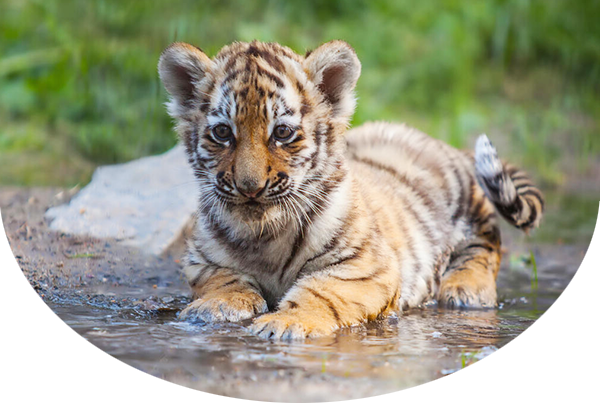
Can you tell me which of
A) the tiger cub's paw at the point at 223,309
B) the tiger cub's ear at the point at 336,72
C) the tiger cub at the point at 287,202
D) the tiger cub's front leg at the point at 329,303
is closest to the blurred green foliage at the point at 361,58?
the tiger cub at the point at 287,202

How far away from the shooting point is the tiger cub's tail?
470 centimetres

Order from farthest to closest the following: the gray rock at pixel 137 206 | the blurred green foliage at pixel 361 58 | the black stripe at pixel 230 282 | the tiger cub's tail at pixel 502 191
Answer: the blurred green foliage at pixel 361 58
the gray rock at pixel 137 206
the tiger cub's tail at pixel 502 191
the black stripe at pixel 230 282

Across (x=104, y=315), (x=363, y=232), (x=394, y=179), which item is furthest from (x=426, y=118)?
(x=104, y=315)

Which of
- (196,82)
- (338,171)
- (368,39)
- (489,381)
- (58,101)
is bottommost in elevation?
(489,381)

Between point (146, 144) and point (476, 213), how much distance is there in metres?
3.86

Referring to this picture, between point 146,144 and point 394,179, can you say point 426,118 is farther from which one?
point 394,179

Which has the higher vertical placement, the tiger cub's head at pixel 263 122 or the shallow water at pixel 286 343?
the tiger cub's head at pixel 263 122

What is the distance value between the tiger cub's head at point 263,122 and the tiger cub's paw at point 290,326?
1.76 ft

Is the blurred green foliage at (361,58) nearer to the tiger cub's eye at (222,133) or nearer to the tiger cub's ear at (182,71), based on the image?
the tiger cub's ear at (182,71)

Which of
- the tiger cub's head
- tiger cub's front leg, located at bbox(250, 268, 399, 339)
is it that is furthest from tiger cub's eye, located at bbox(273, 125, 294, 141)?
tiger cub's front leg, located at bbox(250, 268, 399, 339)

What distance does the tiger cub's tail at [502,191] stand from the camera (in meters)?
4.70

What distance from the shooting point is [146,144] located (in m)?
8.06

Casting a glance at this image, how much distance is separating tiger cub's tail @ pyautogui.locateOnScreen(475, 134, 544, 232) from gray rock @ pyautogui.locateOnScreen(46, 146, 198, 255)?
2.06 meters

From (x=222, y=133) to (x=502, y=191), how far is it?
193 centimetres
